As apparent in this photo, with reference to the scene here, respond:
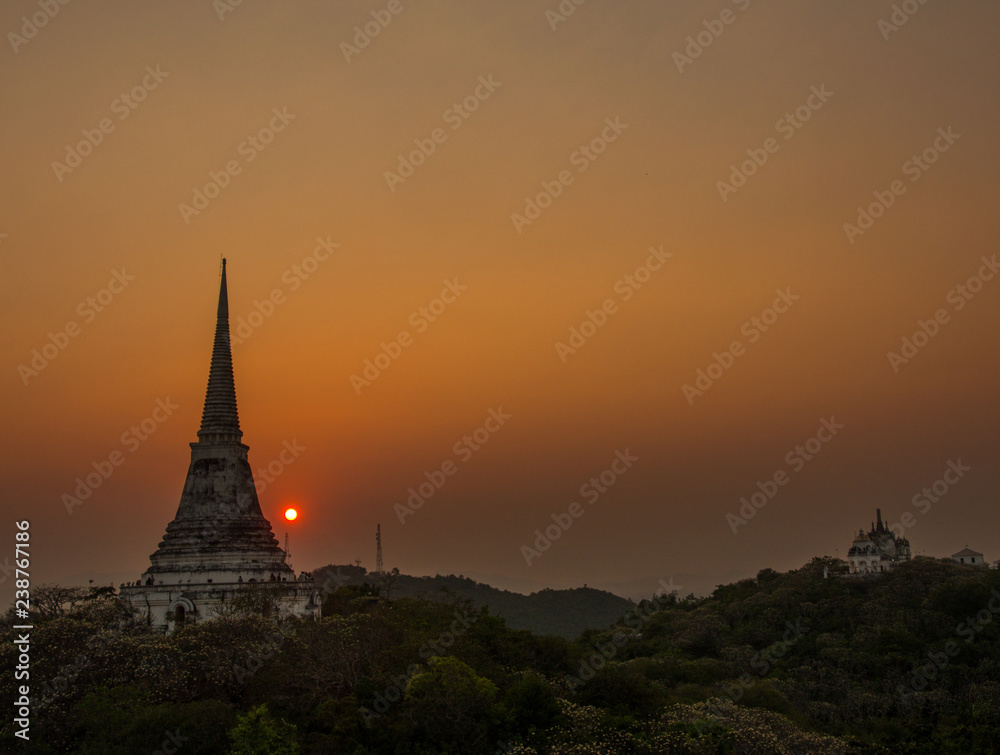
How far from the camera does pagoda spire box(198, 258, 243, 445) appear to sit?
2270 inches

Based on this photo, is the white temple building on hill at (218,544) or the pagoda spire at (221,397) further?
the pagoda spire at (221,397)

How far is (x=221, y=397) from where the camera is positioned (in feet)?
191

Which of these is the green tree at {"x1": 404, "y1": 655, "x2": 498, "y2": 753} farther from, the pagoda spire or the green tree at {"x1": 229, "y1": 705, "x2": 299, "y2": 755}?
the pagoda spire

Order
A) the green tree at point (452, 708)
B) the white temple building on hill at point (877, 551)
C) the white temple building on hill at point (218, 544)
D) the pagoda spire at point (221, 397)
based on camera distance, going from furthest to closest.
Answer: the white temple building on hill at point (877, 551) < the pagoda spire at point (221, 397) < the white temple building on hill at point (218, 544) < the green tree at point (452, 708)

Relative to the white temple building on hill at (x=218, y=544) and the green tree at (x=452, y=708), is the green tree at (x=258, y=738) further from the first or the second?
the white temple building on hill at (x=218, y=544)

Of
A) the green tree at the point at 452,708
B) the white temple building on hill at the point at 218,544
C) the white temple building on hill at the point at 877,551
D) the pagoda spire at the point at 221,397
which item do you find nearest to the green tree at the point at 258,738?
the green tree at the point at 452,708

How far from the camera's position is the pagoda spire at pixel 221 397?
57656 mm

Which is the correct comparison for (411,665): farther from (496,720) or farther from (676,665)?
(676,665)

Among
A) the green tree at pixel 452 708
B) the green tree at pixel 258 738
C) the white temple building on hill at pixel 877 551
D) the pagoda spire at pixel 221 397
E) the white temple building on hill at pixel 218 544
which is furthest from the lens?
the white temple building on hill at pixel 877 551

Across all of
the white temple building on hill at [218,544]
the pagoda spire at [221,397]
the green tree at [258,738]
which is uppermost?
the pagoda spire at [221,397]

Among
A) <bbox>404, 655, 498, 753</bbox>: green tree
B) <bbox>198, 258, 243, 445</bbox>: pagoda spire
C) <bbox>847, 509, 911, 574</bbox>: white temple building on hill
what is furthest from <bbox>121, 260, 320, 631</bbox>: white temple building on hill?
<bbox>847, 509, 911, 574</bbox>: white temple building on hill

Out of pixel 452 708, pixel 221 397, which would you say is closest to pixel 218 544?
pixel 221 397

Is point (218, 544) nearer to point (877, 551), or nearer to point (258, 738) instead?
point (258, 738)

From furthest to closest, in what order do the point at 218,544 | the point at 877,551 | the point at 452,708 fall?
the point at 877,551
the point at 218,544
the point at 452,708
